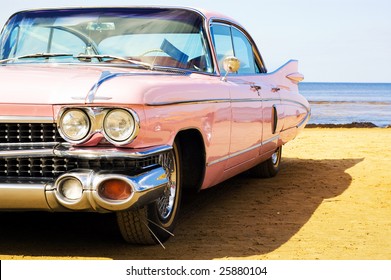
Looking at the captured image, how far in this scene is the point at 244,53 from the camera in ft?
22.8

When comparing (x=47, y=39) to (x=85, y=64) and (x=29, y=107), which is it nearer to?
(x=85, y=64)

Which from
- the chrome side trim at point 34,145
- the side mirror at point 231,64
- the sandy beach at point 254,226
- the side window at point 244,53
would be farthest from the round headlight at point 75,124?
the side window at point 244,53

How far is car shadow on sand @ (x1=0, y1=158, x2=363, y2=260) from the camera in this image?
14.8 feet

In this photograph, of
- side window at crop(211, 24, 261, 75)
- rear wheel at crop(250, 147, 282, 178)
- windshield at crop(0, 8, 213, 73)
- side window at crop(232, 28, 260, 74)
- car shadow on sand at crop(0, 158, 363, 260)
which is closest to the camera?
car shadow on sand at crop(0, 158, 363, 260)

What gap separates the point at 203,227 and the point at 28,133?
1.74 m

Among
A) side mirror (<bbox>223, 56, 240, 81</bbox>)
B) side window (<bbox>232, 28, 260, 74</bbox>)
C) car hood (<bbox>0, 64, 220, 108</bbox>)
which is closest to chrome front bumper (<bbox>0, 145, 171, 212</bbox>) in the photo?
car hood (<bbox>0, 64, 220, 108</bbox>)

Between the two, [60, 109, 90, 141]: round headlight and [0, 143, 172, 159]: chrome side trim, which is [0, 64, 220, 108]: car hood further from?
[0, 143, 172, 159]: chrome side trim

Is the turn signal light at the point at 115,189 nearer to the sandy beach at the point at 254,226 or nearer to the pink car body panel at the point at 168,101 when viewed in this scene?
the pink car body panel at the point at 168,101

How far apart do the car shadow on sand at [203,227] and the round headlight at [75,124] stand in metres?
0.87

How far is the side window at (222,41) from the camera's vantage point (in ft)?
19.0

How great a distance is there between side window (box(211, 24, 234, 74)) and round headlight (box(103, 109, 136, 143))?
1.90 meters

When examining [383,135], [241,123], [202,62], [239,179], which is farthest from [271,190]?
[383,135]

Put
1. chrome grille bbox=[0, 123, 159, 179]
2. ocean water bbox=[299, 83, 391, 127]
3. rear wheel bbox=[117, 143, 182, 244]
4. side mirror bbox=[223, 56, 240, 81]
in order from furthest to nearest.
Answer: ocean water bbox=[299, 83, 391, 127]
side mirror bbox=[223, 56, 240, 81]
rear wheel bbox=[117, 143, 182, 244]
chrome grille bbox=[0, 123, 159, 179]

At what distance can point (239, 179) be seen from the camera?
7.72 metres
